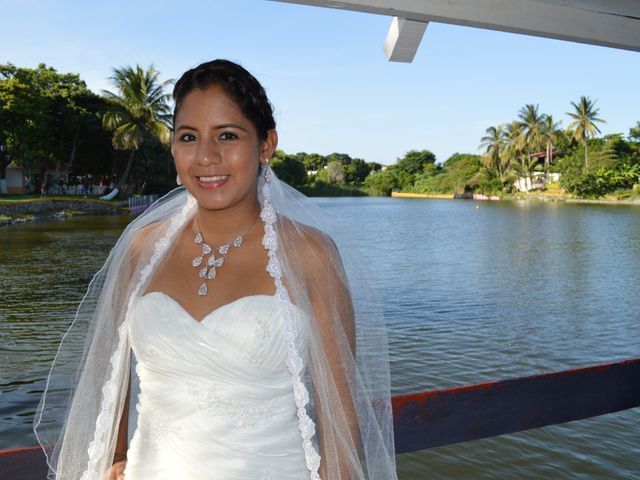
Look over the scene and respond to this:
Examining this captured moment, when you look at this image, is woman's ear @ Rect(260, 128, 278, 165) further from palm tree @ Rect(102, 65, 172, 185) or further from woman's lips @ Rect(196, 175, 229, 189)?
palm tree @ Rect(102, 65, 172, 185)

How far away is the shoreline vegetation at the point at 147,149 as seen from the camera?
111 feet

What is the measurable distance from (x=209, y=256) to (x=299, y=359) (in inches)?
15.3

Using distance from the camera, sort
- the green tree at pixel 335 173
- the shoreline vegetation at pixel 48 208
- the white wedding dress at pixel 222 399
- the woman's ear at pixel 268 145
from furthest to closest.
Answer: the green tree at pixel 335 173 → the shoreline vegetation at pixel 48 208 → the woman's ear at pixel 268 145 → the white wedding dress at pixel 222 399

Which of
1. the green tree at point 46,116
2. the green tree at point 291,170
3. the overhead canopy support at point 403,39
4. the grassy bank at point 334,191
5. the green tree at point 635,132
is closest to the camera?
the overhead canopy support at point 403,39

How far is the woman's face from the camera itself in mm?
1534

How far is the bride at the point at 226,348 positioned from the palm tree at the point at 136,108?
38.4 meters

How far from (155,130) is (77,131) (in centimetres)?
497

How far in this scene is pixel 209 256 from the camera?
1625 millimetres

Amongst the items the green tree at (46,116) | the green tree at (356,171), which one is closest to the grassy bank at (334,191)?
the green tree at (356,171)

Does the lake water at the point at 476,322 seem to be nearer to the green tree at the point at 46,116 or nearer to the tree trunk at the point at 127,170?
the green tree at the point at 46,116

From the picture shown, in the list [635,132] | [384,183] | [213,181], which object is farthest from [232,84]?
[384,183]

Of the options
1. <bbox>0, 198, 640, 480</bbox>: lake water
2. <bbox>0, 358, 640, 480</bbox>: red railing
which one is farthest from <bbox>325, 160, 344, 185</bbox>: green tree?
<bbox>0, 358, 640, 480</bbox>: red railing

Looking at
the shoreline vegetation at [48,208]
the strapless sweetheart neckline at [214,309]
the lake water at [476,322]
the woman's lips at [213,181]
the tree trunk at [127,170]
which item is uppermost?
the tree trunk at [127,170]

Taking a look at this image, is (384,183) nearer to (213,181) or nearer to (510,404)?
(510,404)
